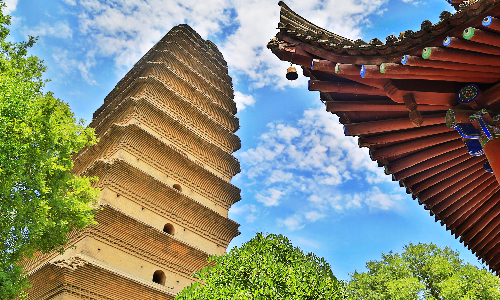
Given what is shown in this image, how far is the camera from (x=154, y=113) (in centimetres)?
1518

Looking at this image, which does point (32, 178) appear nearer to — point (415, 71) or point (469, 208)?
point (415, 71)

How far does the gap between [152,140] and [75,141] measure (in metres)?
4.84

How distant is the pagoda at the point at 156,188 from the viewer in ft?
33.9

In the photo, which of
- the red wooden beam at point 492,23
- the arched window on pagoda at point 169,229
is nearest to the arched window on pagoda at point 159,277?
the arched window on pagoda at point 169,229

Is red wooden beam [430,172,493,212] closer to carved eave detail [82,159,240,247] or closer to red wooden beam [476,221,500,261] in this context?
red wooden beam [476,221,500,261]

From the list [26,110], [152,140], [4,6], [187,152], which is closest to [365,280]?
[187,152]

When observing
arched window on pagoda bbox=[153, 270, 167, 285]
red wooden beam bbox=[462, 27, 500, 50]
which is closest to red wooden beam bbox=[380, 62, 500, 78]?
red wooden beam bbox=[462, 27, 500, 50]

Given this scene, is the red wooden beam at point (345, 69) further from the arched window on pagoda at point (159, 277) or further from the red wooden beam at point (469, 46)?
the arched window on pagoda at point (159, 277)

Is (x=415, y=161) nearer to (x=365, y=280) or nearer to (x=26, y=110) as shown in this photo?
(x=26, y=110)

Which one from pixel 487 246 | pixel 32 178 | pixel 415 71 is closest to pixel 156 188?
pixel 32 178

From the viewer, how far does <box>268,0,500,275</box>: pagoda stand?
10.6ft

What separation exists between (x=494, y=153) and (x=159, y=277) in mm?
11169

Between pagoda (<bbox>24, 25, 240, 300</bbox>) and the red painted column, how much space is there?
916cm

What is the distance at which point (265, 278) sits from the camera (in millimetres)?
7945
